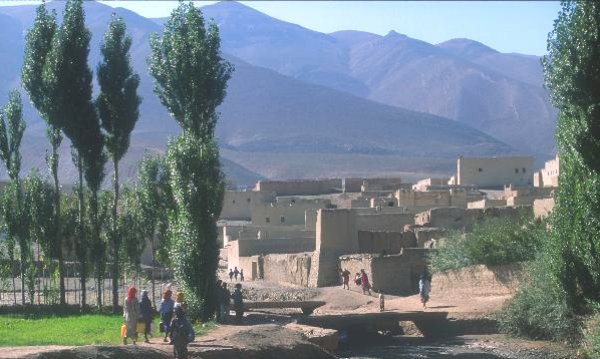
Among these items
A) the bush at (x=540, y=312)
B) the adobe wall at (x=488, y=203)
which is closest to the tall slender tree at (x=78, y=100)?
the bush at (x=540, y=312)

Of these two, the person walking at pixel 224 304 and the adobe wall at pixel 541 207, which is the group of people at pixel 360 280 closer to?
the adobe wall at pixel 541 207

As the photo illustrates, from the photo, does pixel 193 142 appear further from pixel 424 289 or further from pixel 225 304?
pixel 424 289

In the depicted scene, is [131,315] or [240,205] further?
[240,205]

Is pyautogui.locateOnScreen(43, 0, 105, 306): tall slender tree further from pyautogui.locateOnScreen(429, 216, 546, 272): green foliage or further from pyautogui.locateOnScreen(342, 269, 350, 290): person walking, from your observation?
pyautogui.locateOnScreen(429, 216, 546, 272): green foliage

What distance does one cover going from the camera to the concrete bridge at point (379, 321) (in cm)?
2892

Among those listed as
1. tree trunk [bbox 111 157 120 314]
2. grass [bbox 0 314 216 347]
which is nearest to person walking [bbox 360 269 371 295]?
tree trunk [bbox 111 157 120 314]

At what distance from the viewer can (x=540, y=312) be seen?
27.2 m

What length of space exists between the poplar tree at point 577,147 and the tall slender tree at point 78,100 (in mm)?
11755

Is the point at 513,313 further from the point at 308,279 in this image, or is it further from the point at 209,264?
the point at 308,279

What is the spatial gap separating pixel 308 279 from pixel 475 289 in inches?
303

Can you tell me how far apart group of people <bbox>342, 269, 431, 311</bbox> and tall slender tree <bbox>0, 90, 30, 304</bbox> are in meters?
9.85

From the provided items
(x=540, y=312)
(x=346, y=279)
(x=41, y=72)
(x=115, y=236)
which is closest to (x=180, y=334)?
(x=540, y=312)

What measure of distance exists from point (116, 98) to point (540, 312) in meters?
12.3

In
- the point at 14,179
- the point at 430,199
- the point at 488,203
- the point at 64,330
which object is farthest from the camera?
the point at 430,199
